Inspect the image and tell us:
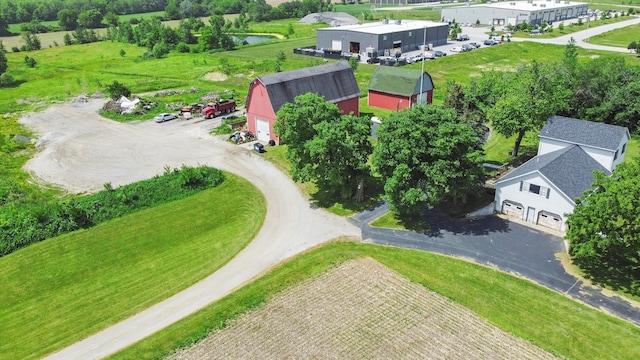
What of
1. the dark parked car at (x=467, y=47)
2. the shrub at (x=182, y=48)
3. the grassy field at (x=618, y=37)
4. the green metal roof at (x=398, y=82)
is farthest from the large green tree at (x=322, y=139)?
the grassy field at (x=618, y=37)

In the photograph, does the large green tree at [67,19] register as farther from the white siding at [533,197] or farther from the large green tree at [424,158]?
the white siding at [533,197]

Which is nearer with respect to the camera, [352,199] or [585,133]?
[585,133]

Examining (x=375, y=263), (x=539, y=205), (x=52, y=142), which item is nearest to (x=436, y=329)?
(x=375, y=263)

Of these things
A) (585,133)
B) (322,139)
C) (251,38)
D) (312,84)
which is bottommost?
(585,133)

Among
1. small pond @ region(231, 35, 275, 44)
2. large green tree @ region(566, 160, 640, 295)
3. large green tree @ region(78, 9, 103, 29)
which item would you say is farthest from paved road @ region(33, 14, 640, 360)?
large green tree @ region(78, 9, 103, 29)

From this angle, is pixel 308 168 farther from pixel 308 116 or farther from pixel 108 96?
pixel 108 96

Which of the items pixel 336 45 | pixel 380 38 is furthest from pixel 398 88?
pixel 336 45

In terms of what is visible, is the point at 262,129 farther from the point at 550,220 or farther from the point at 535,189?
the point at 550,220
